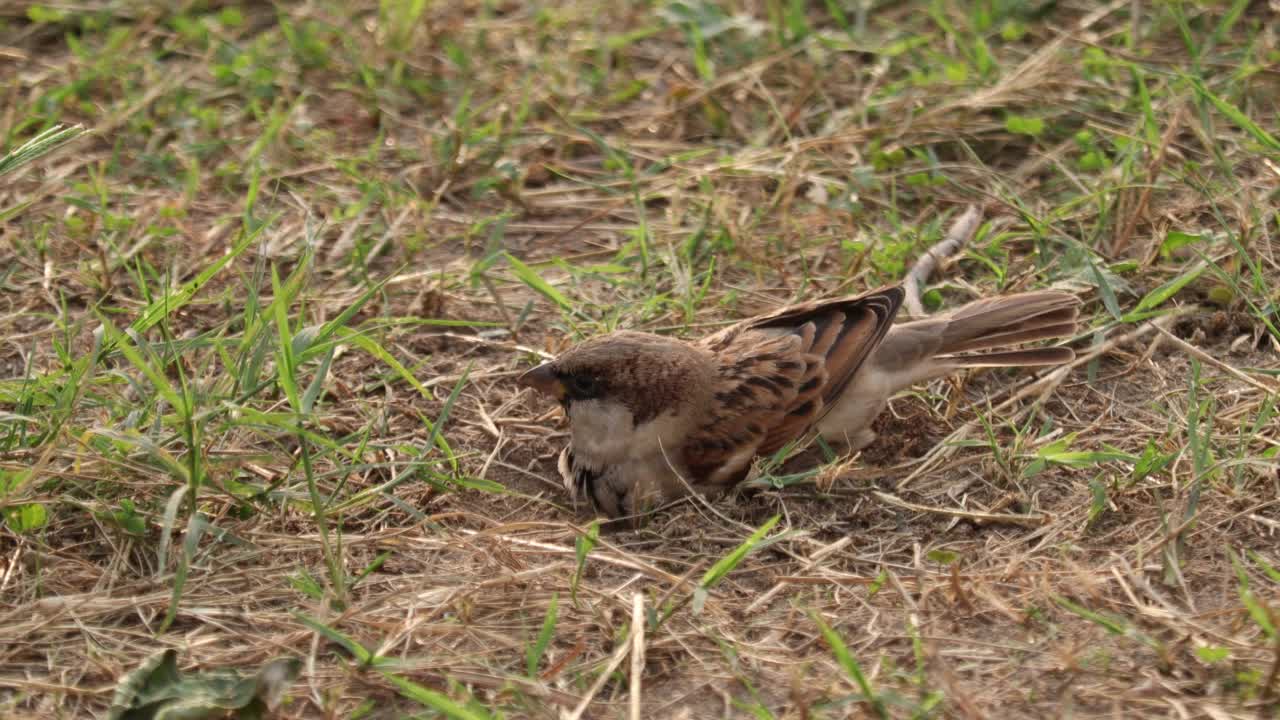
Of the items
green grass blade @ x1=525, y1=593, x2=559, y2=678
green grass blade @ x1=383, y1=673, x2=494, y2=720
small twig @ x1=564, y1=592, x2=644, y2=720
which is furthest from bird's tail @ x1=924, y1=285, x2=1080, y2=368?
green grass blade @ x1=383, y1=673, x2=494, y2=720

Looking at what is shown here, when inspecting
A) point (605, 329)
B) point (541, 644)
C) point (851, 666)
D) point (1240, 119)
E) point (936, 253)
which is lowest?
point (605, 329)

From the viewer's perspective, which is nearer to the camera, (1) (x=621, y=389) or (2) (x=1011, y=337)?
(1) (x=621, y=389)

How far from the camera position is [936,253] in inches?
195

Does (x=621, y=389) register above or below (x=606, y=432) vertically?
above

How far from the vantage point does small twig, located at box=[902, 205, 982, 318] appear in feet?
15.6

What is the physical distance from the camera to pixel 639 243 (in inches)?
198

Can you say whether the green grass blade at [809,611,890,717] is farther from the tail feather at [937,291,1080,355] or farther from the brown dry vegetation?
the tail feather at [937,291,1080,355]

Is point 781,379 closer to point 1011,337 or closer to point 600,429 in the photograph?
point 600,429

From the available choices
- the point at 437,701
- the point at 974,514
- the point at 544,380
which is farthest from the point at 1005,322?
the point at 437,701

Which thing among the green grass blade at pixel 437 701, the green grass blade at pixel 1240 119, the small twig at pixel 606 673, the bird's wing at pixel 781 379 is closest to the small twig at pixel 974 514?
the bird's wing at pixel 781 379

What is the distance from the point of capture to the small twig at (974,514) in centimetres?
384

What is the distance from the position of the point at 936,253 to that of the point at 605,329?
116 centimetres

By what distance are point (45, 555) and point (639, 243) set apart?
7.37ft

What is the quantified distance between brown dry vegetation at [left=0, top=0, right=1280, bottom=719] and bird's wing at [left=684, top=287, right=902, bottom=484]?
0.48 feet
